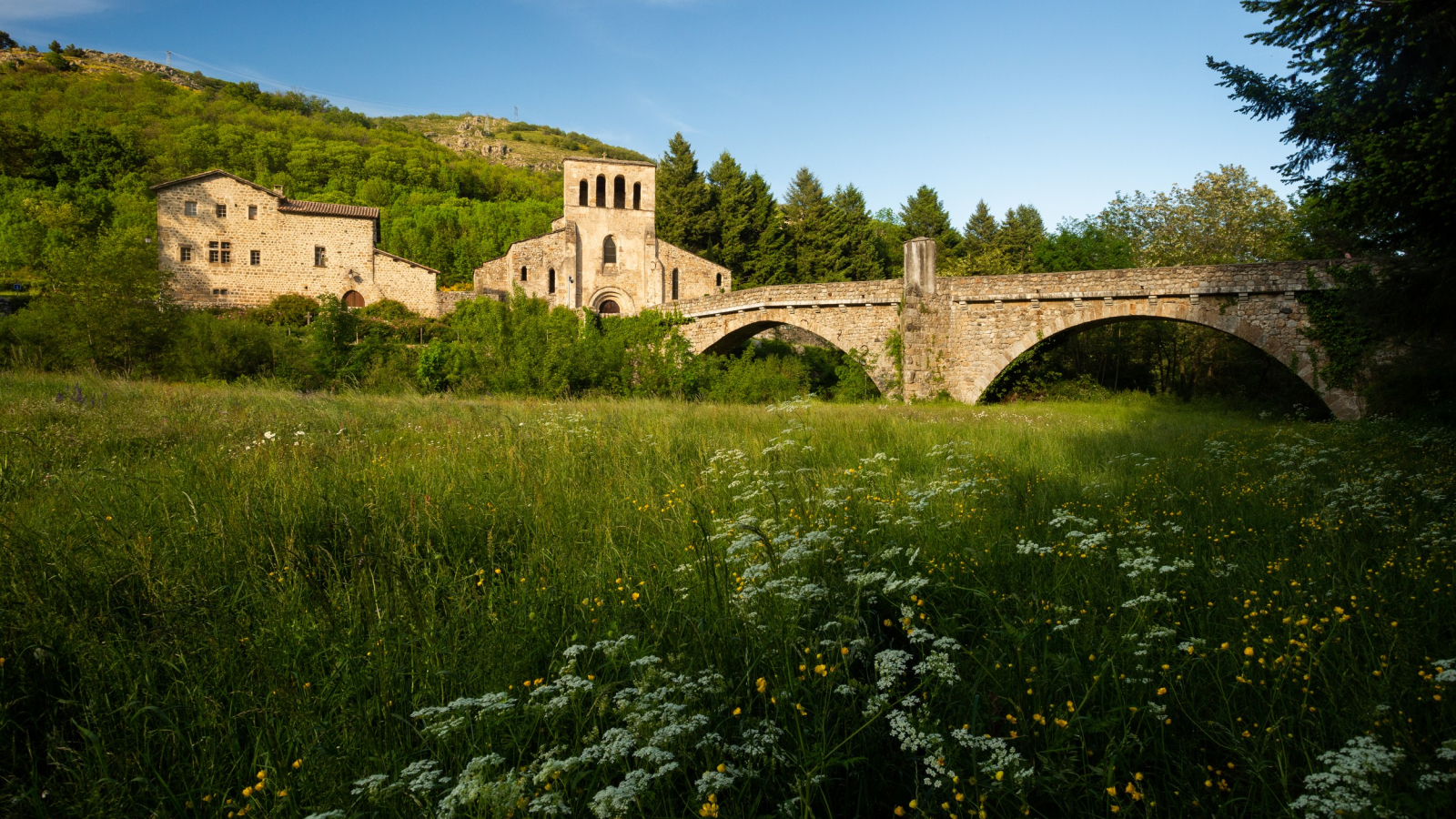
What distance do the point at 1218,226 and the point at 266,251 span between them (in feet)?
156

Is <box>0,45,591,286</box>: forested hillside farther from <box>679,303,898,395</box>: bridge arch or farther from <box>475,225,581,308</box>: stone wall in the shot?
<box>679,303,898,395</box>: bridge arch

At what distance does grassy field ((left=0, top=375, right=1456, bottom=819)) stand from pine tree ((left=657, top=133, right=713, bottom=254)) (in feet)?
141

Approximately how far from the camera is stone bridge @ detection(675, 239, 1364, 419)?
16.6 meters

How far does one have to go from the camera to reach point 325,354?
2339cm

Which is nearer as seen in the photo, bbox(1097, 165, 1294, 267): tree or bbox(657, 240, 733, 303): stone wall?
bbox(1097, 165, 1294, 267): tree

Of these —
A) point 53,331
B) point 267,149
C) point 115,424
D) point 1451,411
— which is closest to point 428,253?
point 267,149

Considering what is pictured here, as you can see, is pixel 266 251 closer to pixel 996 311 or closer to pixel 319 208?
pixel 319 208

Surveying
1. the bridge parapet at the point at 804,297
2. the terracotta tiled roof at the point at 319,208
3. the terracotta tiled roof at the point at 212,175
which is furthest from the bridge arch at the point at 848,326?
the terracotta tiled roof at the point at 212,175

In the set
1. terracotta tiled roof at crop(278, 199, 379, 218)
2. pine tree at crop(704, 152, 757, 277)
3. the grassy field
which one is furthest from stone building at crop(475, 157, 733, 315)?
the grassy field

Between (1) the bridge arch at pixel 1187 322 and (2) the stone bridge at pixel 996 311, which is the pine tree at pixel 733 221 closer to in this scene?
(2) the stone bridge at pixel 996 311

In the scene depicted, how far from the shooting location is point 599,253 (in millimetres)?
36906

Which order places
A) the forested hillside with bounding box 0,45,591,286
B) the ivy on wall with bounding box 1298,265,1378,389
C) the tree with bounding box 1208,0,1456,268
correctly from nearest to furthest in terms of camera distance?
the tree with bounding box 1208,0,1456,268 → the ivy on wall with bounding box 1298,265,1378,389 → the forested hillside with bounding box 0,45,591,286

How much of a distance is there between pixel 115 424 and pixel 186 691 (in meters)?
5.15

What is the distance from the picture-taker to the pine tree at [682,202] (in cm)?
4569
